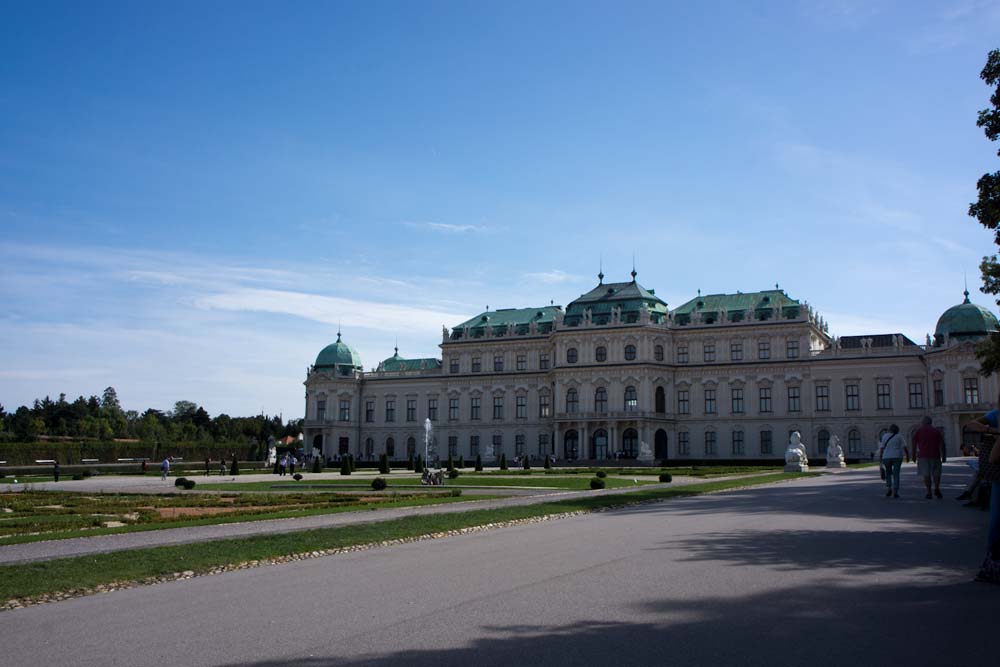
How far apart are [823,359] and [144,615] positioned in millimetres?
76544

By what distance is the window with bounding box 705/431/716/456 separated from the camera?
267 feet

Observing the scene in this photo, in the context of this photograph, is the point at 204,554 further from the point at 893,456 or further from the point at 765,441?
the point at 765,441

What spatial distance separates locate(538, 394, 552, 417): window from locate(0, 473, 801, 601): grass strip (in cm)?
6866

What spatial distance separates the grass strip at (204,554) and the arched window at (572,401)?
64380 mm

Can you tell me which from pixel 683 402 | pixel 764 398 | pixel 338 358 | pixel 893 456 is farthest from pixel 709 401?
pixel 893 456

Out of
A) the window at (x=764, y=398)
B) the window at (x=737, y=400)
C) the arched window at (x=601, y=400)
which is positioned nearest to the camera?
the window at (x=764, y=398)

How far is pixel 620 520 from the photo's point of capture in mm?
18453

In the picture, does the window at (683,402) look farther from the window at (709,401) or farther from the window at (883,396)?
the window at (883,396)

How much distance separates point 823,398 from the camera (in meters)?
78.3

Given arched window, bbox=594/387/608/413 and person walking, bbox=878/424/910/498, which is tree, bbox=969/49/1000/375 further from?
arched window, bbox=594/387/608/413

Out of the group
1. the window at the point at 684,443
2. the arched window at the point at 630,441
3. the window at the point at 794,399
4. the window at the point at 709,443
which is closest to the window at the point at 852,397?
the window at the point at 794,399

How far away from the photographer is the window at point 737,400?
266 feet

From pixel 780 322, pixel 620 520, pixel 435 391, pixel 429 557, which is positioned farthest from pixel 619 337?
pixel 429 557

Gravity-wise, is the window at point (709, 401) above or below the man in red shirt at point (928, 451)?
above
